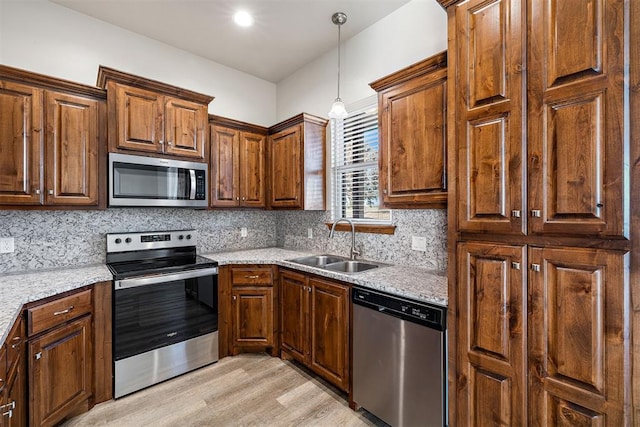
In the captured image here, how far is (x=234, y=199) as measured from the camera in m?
3.16

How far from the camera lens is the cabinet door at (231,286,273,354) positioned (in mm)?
2816

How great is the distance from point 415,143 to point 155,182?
2150 millimetres

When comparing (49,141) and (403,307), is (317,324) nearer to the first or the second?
(403,307)

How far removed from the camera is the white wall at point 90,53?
7.59 ft

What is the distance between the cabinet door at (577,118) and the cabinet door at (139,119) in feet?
8.60

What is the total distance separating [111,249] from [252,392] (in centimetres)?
173

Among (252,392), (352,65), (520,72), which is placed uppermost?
(352,65)

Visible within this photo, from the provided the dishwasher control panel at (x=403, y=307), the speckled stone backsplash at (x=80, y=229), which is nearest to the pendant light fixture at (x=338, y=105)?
the dishwasher control panel at (x=403, y=307)

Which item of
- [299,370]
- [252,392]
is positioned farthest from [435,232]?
[252,392]

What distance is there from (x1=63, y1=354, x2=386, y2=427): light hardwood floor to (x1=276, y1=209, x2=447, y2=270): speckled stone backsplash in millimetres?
1159

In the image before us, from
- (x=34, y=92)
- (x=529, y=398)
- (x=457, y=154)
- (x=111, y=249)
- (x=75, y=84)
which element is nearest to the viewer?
(x=529, y=398)

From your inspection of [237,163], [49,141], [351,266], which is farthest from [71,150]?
[351,266]

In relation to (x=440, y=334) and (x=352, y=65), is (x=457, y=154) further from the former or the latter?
(x=352, y=65)

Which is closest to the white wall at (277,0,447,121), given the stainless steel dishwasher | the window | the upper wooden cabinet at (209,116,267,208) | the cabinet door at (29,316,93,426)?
the window
